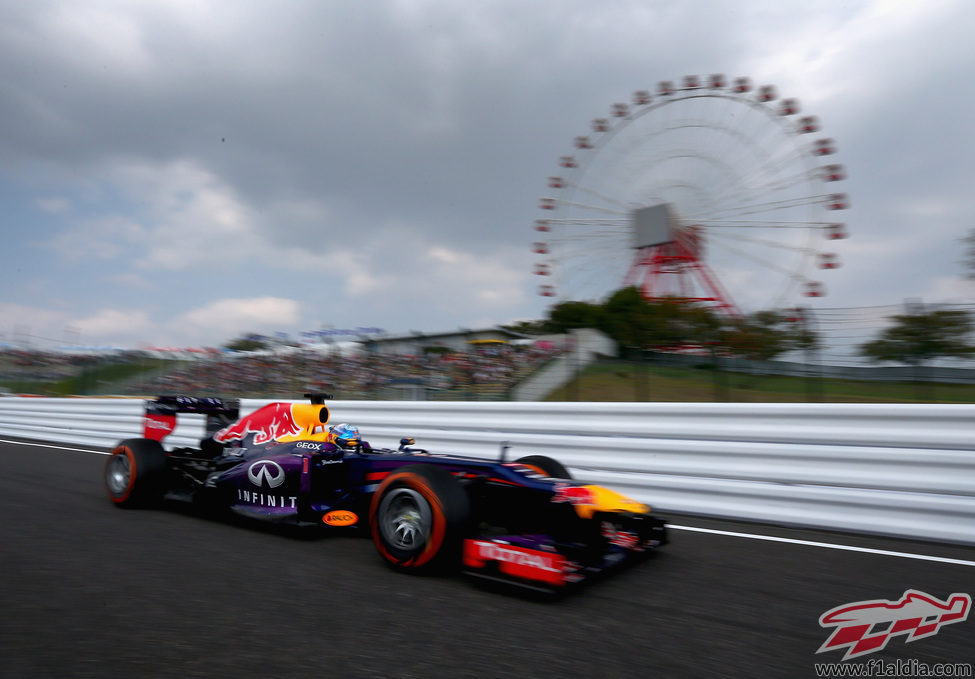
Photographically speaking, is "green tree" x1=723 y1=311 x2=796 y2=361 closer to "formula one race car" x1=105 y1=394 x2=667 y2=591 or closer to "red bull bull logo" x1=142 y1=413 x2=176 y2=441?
"formula one race car" x1=105 y1=394 x2=667 y2=591

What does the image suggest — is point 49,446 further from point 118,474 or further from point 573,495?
point 573,495

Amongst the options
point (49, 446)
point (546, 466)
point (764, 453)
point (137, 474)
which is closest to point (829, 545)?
point (764, 453)

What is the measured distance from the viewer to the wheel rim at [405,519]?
12.6ft

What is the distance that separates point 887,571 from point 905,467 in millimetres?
1207

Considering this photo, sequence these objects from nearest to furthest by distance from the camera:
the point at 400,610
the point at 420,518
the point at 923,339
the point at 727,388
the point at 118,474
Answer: the point at 400,610, the point at 420,518, the point at 118,474, the point at 923,339, the point at 727,388

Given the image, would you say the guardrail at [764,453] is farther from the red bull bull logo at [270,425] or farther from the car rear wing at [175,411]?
the red bull bull logo at [270,425]

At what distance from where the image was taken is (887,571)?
12.9 ft

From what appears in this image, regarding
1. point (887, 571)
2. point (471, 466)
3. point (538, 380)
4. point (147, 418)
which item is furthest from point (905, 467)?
point (147, 418)

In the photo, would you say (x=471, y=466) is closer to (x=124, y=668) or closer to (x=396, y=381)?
(x=124, y=668)

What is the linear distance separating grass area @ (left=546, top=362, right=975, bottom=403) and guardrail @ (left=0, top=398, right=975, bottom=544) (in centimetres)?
149

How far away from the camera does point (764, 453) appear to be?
5426 mm

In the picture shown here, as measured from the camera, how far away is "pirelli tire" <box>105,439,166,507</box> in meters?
5.76

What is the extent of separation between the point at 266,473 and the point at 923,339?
6.30 metres

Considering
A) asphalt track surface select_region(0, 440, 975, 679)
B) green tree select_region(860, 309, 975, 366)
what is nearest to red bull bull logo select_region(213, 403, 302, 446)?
asphalt track surface select_region(0, 440, 975, 679)
